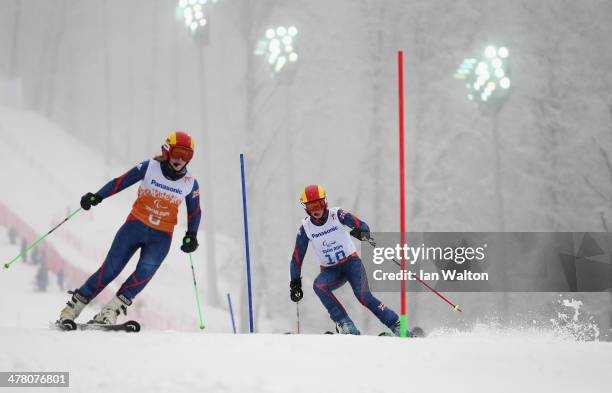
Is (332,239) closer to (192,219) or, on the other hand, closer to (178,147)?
(192,219)

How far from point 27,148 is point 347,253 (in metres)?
30.3

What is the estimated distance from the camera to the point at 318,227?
7.21 meters

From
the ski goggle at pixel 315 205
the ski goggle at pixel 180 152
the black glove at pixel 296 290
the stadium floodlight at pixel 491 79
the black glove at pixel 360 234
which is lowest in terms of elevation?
the black glove at pixel 296 290

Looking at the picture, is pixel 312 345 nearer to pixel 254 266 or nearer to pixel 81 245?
pixel 254 266

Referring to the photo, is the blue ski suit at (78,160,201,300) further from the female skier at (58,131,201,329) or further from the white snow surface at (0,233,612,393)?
the white snow surface at (0,233,612,393)

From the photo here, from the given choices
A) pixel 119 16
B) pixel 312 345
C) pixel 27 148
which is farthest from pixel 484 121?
pixel 119 16

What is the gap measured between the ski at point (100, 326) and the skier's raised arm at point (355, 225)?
2.65m

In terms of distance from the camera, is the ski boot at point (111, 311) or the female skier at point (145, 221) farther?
the female skier at point (145, 221)

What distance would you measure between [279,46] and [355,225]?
57.2 ft

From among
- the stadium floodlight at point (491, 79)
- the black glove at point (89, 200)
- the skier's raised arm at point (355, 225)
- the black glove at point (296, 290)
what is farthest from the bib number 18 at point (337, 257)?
the stadium floodlight at point (491, 79)

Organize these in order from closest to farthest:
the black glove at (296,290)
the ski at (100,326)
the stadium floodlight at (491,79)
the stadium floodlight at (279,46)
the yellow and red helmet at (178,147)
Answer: the ski at (100,326)
the yellow and red helmet at (178,147)
the black glove at (296,290)
the stadium floodlight at (491,79)
the stadium floodlight at (279,46)

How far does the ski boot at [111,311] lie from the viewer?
5.93 metres

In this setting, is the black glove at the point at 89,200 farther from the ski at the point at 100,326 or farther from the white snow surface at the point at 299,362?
the white snow surface at the point at 299,362

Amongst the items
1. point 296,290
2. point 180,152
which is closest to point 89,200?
point 180,152
